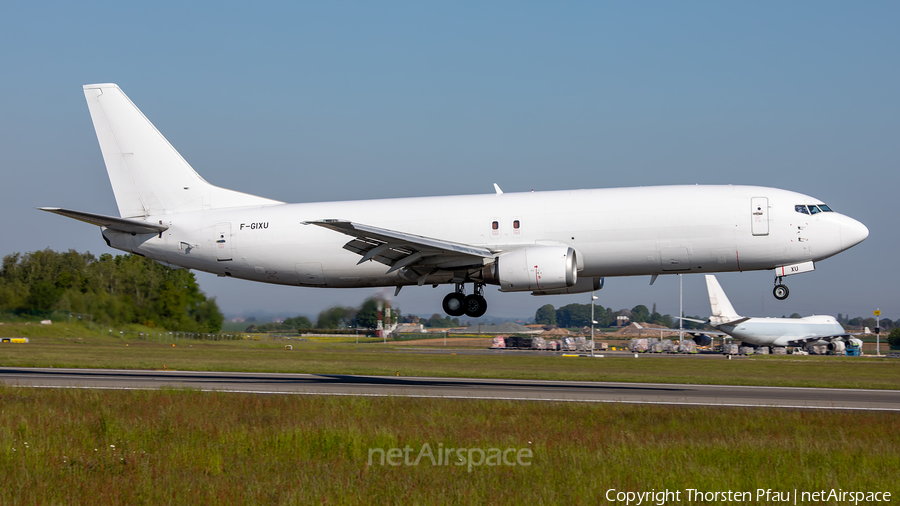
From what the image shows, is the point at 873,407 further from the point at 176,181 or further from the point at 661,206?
the point at 176,181

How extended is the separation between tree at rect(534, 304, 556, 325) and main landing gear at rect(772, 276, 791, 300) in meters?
127

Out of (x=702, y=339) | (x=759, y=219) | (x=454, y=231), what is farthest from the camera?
(x=702, y=339)

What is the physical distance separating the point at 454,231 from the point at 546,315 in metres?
133

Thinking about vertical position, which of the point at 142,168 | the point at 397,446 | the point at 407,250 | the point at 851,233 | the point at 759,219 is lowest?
the point at 397,446

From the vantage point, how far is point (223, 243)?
90.6ft

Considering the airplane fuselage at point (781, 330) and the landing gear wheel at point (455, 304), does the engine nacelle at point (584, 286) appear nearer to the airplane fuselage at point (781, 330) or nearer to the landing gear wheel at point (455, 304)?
the landing gear wheel at point (455, 304)

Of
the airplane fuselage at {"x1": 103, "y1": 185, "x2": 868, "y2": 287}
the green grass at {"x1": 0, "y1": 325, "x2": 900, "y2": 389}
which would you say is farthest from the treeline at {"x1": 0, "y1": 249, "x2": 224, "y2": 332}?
the airplane fuselage at {"x1": 103, "y1": 185, "x2": 868, "y2": 287}

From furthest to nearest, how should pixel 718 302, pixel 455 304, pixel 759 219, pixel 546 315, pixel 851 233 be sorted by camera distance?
pixel 546 315
pixel 718 302
pixel 455 304
pixel 759 219
pixel 851 233

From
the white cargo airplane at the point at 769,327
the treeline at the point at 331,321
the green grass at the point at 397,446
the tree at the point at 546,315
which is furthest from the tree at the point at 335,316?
the tree at the point at 546,315

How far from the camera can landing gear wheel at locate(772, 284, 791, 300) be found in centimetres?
2403

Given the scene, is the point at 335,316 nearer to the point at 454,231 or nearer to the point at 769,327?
the point at 454,231

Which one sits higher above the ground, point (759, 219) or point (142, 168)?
point (142, 168)

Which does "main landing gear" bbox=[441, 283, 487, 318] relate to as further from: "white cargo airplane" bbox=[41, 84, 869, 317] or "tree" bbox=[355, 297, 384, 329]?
"tree" bbox=[355, 297, 384, 329]

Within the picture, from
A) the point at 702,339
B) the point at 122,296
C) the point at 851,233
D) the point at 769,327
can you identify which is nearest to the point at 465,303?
the point at 851,233
